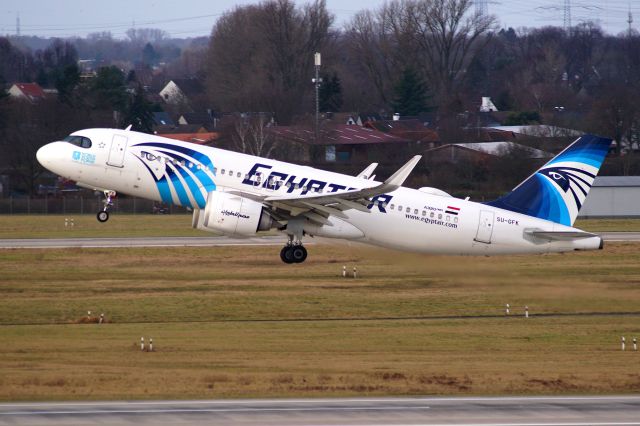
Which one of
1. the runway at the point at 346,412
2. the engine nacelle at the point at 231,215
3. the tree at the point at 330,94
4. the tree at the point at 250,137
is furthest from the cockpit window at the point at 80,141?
the tree at the point at 330,94

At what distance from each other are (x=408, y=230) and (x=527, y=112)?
87113mm

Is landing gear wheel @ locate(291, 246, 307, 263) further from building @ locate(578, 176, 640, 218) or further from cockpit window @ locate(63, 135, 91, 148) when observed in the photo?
building @ locate(578, 176, 640, 218)

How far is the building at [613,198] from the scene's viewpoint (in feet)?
280

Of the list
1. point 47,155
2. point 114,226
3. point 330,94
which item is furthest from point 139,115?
point 47,155

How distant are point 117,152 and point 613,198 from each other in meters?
52.1

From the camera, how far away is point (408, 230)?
43.7 metres

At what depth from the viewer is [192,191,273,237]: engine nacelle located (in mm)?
42219

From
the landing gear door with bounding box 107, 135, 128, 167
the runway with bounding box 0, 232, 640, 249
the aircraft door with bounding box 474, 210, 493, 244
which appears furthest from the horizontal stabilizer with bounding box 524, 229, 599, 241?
the runway with bounding box 0, 232, 640, 249

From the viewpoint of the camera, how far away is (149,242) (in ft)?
209

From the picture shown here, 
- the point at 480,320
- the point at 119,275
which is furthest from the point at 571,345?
the point at 119,275

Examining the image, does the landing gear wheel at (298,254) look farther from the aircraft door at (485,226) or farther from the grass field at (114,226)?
the grass field at (114,226)

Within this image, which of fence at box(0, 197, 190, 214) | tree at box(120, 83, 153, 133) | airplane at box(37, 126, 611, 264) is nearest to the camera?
airplane at box(37, 126, 611, 264)

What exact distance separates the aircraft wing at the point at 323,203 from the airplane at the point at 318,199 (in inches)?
1.5

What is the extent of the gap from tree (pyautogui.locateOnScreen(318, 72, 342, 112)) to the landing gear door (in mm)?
92408
